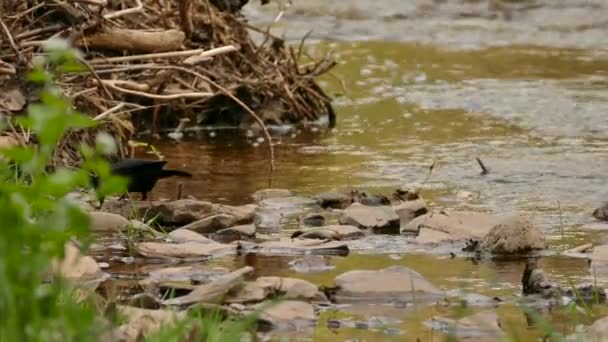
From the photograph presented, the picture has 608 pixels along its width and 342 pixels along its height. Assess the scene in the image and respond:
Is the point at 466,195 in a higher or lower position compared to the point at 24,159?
lower

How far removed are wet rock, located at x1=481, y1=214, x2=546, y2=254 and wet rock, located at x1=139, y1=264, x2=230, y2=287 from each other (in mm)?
1004

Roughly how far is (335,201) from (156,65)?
1455mm

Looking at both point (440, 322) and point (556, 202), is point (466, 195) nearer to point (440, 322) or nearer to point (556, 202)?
point (556, 202)

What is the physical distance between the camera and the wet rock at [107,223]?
5910 mm

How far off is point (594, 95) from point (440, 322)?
588cm

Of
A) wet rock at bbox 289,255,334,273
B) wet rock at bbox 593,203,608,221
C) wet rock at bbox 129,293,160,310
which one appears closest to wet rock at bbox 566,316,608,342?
wet rock at bbox 129,293,160,310

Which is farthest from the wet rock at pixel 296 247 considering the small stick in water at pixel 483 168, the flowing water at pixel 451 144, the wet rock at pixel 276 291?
the small stick in water at pixel 483 168

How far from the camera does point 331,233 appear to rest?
5855mm

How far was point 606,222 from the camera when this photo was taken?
6211 mm

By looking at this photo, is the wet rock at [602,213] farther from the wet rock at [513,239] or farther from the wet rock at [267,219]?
the wet rock at [267,219]

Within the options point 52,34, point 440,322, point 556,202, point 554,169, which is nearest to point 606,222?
point 556,202

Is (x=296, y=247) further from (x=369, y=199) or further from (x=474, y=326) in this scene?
(x=474, y=326)

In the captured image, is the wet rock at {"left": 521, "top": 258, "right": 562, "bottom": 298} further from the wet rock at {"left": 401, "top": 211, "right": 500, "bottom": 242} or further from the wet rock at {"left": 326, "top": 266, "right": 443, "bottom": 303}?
the wet rock at {"left": 401, "top": 211, "right": 500, "bottom": 242}

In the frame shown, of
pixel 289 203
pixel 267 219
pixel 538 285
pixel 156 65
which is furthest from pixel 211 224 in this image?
pixel 156 65
